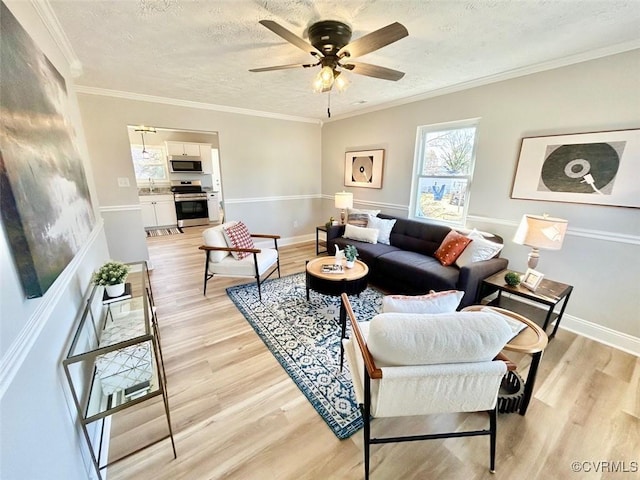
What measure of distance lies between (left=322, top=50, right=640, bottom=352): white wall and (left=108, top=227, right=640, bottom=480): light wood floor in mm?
441

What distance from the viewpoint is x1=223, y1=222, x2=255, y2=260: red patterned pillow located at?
124 inches

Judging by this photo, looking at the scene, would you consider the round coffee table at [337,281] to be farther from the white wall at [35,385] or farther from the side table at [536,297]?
the white wall at [35,385]

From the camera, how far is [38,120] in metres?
1.24

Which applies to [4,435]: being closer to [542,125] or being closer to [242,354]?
[242,354]

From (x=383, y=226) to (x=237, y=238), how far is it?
210 cm

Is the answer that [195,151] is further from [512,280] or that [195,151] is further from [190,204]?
[512,280]

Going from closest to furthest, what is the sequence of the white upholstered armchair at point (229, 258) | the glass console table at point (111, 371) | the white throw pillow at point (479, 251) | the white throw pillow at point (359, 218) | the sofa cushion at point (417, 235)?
the glass console table at point (111, 371)
the white throw pillow at point (479, 251)
the white upholstered armchair at point (229, 258)
the sofa cushion at point (417, 235)
the white throw pillow at point (359, 218)

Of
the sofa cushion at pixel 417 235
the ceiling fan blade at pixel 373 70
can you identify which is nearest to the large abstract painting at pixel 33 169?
the ceiling fan blade at pixel 373 70

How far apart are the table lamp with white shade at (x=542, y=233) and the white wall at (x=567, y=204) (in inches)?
17.5

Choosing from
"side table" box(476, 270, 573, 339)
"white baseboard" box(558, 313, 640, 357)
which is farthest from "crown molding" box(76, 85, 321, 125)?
"white baseboard" box(558, 313, 640, 357)

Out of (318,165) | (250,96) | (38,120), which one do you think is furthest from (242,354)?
(318,165)

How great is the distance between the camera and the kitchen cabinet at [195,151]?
21.2 ft

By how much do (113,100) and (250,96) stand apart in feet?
5.75

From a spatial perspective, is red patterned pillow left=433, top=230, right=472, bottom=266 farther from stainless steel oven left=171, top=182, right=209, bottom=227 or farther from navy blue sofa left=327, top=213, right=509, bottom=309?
stainless steel oven left=171, top=182, right=209, bottom=227
